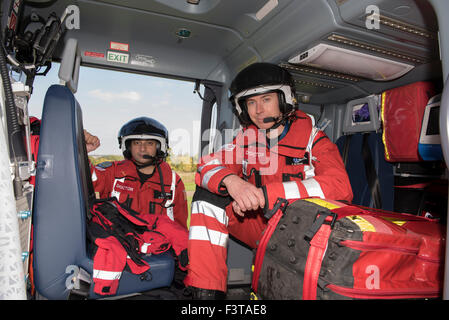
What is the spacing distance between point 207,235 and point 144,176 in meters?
1.46

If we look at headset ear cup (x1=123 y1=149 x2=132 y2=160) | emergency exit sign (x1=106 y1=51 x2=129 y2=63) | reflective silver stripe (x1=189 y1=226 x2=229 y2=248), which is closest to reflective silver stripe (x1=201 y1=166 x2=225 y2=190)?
reflective silver stripe (x1=189 y1=226 x2=229 y2=248)

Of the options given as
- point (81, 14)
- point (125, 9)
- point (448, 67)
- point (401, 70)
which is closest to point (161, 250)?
point (448, 67)

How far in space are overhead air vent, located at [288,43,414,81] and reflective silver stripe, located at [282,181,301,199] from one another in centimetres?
106

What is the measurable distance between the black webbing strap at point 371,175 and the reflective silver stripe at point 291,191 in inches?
49.4

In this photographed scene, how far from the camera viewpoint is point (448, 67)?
773 millimetres

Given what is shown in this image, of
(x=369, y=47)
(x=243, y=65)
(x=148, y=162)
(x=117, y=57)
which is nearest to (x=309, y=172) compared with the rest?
(x=369, y=47)

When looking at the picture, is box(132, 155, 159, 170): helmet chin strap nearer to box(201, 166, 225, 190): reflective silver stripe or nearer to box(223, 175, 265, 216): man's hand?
box(201, 166, 225, 190): reflective silver stripe

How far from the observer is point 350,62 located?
208 centimetres

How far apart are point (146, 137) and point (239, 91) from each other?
1.14m

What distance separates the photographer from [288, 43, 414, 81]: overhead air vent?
1.95m

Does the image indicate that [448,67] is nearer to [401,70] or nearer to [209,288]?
[209,288]

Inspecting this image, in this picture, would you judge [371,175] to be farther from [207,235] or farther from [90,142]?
[90,142]

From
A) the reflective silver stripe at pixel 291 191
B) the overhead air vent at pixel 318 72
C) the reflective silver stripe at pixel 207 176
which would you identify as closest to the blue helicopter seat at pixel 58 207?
the reflective silver stripe at pixel 207 176

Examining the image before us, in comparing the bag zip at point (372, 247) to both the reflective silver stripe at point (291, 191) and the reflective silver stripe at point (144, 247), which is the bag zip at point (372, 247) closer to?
the reflective silver stripe at point (291, 191)
